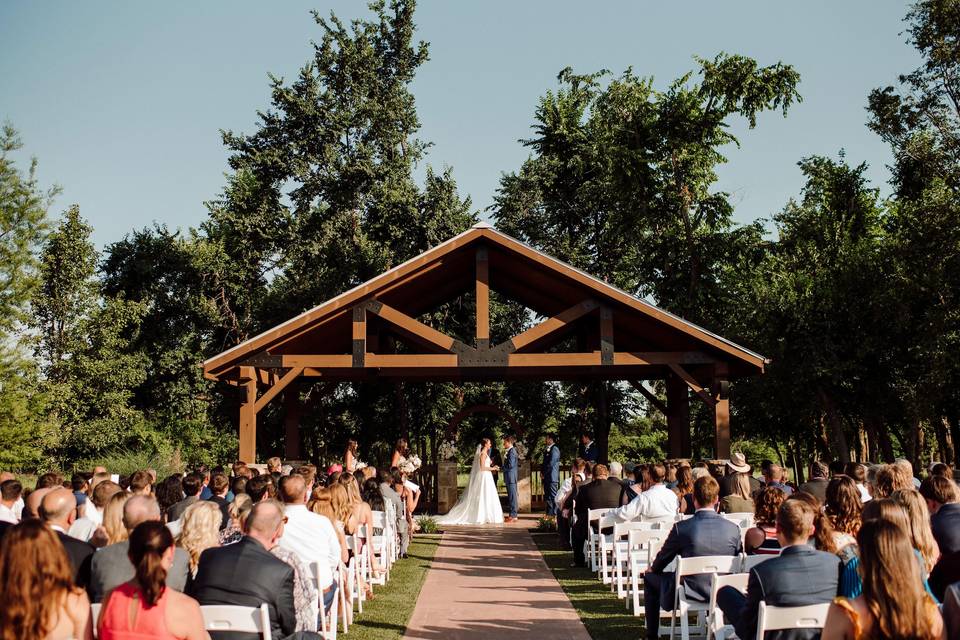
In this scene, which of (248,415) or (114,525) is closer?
(114,525)

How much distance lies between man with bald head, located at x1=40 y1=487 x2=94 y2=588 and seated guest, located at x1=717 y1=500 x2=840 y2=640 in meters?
3.84

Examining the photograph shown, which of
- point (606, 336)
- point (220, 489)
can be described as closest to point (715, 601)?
point (220, 489)

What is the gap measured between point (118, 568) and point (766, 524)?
462 cm

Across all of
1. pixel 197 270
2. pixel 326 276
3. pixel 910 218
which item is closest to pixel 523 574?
pixel 910 218

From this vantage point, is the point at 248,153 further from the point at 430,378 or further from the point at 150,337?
the point at 430,378

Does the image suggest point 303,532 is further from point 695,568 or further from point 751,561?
point 751,561

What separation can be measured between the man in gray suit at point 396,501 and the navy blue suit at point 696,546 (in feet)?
17.8

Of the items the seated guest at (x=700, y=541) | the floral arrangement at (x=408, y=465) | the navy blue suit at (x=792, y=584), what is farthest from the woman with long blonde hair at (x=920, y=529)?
the floral arrangement at (x=408, y=465)

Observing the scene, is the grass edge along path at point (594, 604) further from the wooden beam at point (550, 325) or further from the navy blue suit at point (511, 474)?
the navy blue suit at point (511, 474)

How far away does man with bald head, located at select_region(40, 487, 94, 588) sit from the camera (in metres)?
5.25

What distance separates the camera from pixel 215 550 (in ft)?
17.0

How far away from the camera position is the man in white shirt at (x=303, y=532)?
7.16 metres

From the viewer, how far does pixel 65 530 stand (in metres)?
5.79

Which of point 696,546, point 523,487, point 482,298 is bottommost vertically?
point 523,487
